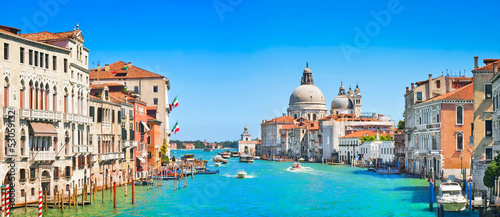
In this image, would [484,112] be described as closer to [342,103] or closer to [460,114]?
[460,114]

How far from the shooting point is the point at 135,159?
38281 millimetres

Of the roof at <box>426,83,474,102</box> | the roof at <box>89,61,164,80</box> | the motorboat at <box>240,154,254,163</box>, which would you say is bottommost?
the motorboat at <box>240,154,254,163</box>

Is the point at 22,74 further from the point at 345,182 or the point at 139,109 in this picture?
the point at 345,182

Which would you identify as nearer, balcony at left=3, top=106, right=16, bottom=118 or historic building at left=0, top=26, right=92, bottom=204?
balcony at left=3, top=106, right=16, bottom=118

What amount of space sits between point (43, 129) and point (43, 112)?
24.6 inches

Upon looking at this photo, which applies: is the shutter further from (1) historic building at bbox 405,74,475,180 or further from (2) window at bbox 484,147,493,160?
(1) historic building at bbox 405,74,475,180

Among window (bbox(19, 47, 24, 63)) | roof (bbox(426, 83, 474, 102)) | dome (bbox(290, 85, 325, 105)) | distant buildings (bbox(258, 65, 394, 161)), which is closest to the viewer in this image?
window (bbox(19, 47, 24, 63))

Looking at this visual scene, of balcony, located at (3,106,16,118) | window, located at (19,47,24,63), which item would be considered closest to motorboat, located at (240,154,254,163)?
window, located at (19,47,24,63)

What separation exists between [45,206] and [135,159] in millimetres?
14529

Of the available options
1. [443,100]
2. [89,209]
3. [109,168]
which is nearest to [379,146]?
[443,100]

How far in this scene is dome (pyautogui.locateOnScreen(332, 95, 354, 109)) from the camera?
123 meters

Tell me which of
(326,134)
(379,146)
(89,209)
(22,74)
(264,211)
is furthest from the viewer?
(326,134)

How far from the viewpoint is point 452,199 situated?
23.7m

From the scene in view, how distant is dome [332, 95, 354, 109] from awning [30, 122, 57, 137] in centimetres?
10089
